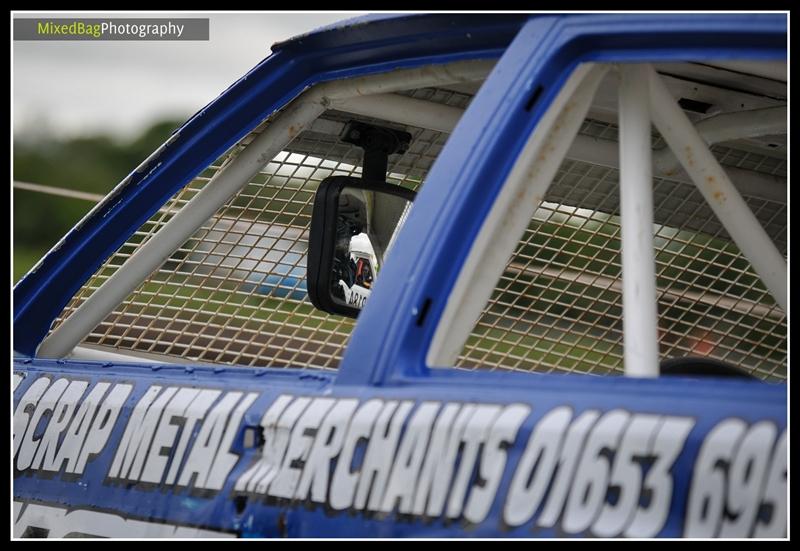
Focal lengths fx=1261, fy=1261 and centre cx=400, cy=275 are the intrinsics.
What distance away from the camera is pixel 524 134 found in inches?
79.0

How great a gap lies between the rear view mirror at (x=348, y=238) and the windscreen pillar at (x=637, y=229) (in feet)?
3.12

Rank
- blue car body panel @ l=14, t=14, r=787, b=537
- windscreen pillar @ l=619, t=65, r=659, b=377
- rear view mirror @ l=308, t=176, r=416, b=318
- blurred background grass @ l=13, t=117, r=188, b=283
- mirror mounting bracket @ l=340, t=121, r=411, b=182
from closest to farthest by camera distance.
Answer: blue car body panel @ l=14, t=14, r=787, b=537, windscreen pillar @ l=619, t=65, r=659, b=377, rear view mirror @ l=308, t=176, r=416, b=318, mirror mounting bracket @ l=340, t=121, r=411, b=182, blurred background grass @ l=13, t=117, r=188, b=283

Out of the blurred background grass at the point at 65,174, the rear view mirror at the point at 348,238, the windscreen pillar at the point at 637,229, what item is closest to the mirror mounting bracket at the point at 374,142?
the rear view mirror at the point at 348,238

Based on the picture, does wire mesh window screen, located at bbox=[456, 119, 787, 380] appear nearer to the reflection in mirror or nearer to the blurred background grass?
the reflection in mirror

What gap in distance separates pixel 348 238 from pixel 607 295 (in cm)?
101

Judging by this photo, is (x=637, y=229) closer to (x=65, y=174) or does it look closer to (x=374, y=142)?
(x=374, y=142)

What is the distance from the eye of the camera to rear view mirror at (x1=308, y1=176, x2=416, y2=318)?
2930 mm

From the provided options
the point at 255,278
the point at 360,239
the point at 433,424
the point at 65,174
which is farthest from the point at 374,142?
the point at 65,174

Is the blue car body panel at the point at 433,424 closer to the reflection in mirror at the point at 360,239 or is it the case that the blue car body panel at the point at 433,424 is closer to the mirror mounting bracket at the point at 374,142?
the reflection in mirror at the point at 360,239

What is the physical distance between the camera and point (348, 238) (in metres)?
2.98

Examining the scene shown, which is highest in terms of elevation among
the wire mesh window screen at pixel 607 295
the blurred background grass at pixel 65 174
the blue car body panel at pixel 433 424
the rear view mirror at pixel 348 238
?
the blurred background grass at pixel 65 174

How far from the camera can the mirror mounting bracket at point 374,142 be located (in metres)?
3.22

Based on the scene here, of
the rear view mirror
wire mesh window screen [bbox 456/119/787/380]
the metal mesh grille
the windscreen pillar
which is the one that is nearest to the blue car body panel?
the windscreen pillar

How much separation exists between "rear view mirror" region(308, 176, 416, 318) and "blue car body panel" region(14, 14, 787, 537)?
441mm
